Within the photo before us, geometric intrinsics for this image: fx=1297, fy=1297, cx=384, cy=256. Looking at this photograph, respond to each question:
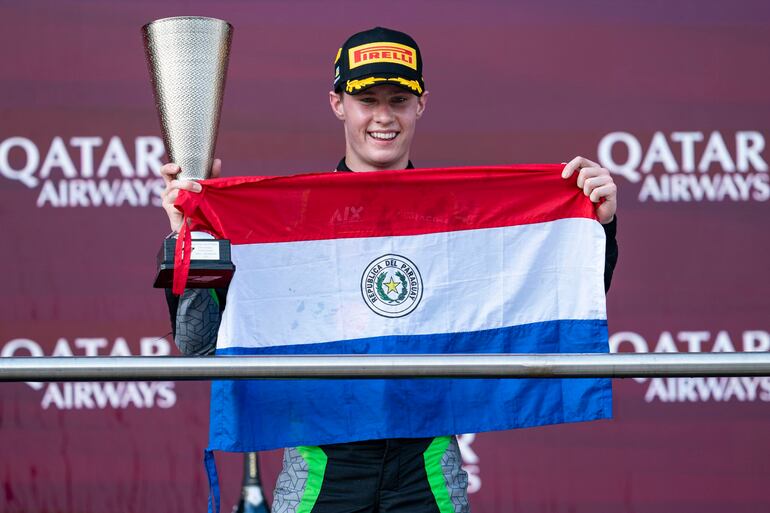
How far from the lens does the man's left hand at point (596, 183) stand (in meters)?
2.16

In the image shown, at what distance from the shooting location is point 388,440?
6.85 feet

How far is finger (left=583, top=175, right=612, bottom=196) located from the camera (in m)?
2.16

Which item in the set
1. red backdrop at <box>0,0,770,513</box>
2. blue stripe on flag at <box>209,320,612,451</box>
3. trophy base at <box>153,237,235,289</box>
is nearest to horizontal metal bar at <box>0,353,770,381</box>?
trophy base at <box>153,237,235,289</box>

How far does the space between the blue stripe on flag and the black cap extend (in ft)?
1.41

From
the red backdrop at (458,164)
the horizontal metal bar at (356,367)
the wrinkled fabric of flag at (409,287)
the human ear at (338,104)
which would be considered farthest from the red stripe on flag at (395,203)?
the red backdrop at (458,164)

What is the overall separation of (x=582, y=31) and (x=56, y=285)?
1.48 m

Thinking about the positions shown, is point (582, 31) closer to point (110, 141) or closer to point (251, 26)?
point (251, 26)

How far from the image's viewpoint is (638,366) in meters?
1.71

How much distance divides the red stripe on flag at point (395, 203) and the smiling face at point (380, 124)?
1.5 inches

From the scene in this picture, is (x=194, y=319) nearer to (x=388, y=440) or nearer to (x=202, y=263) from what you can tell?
(x=202, y=263)

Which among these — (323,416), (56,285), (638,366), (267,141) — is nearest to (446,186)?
(323,416)

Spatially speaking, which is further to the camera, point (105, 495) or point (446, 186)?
point (105, 495)

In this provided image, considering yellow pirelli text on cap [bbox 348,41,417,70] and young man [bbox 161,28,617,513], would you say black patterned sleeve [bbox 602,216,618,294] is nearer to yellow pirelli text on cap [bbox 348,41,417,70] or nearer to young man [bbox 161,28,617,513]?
young man [bbox 161,28,617,513]

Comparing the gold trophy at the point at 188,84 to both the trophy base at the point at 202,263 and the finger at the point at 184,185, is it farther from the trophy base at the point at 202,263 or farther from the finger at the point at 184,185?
the trophy base at the point at 202,263
